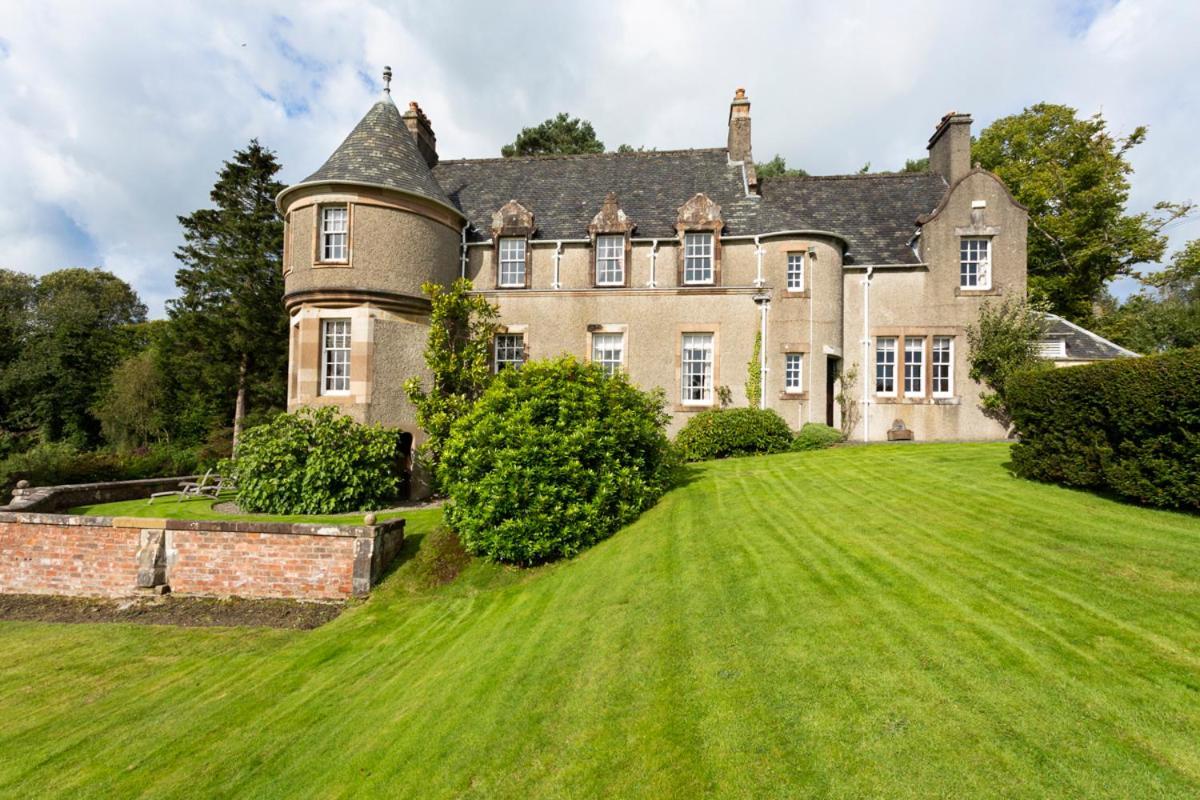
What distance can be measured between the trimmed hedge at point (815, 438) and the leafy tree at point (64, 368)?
154 feet

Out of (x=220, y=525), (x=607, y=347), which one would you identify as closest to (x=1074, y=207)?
(x=607, y=347)

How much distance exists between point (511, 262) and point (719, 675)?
17732 mm

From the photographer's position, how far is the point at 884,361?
19359mm

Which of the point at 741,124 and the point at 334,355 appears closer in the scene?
the point at 334,355

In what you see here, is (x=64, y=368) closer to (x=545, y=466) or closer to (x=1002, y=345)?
(x=545, y=466)

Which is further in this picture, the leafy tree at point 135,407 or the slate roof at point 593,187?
the leafy tree at point 135,407

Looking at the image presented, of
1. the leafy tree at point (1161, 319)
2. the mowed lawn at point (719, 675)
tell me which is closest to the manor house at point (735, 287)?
the mowed lawn at point (719, 675)

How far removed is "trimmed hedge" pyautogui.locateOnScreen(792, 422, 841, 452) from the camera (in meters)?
16.7

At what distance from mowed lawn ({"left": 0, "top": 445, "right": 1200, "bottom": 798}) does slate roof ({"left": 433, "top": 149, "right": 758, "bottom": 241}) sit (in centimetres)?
1371

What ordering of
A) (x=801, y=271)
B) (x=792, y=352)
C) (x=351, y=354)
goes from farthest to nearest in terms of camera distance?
(x=801, y=271) < (x=792, y=352) < (x=351, y=354)

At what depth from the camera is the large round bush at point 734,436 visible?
1655cm

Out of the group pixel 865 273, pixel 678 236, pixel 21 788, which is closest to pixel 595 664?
pixel 21 788

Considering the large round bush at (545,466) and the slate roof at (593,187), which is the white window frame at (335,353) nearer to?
the slate roof at (593,187)

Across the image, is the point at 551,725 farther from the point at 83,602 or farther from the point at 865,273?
the point at 865,273
